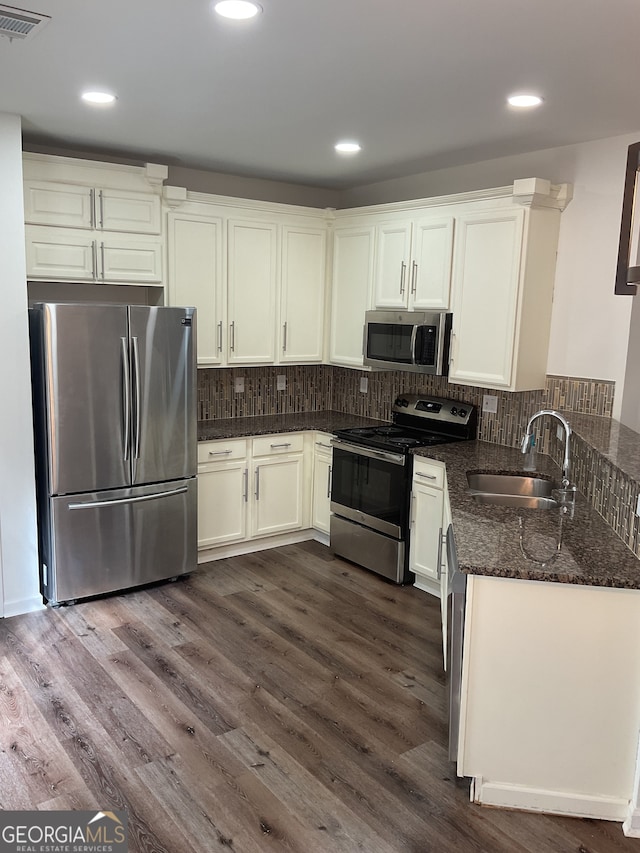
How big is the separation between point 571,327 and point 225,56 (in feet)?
7.75

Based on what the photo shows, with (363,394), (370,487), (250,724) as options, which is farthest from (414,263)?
(250,724)

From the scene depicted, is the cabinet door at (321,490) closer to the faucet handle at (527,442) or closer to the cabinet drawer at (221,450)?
the cabinet drawer at (221,450)

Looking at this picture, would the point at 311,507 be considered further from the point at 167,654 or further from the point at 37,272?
the point at 37,272

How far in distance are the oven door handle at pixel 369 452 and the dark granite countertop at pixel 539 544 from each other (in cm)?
72

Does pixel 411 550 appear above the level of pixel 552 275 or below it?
below

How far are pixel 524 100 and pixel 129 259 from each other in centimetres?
240

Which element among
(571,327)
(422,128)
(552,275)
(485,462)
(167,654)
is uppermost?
(422,128)

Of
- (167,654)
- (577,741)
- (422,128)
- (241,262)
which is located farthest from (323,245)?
(577,741)

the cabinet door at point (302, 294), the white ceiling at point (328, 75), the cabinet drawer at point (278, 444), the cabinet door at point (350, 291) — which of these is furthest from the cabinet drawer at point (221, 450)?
the white ceiling at point (328, 75)

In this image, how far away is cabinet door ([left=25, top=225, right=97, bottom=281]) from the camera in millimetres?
3811

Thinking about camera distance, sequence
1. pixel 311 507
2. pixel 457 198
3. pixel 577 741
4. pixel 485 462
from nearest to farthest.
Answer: pixel 577 741 < pixel 485 462 < pixel 457 198 < pixel 311 507

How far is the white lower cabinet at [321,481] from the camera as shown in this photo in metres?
4.77

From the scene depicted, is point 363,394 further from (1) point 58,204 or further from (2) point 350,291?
(1) point 58,204

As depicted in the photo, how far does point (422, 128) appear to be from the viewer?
3.41m
